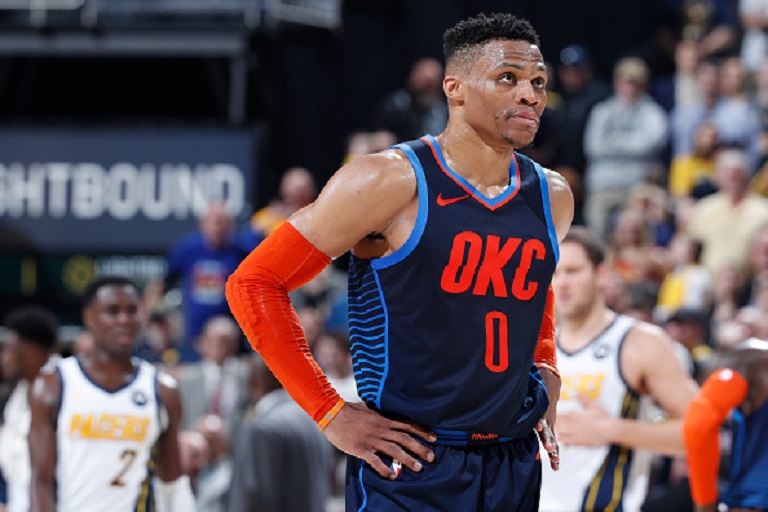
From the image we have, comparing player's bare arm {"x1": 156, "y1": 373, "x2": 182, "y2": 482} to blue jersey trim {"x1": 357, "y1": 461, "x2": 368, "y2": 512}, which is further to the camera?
player's bare arm {"x1": 156, "y1": 373, "x2": 182, "y2": 482}

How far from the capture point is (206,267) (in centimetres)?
1133

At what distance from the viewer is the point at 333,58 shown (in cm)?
1470

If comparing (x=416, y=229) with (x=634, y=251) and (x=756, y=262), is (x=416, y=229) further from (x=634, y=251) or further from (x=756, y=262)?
(x=634, y=251)

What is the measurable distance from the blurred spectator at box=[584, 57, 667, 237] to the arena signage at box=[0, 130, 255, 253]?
3.36 metres

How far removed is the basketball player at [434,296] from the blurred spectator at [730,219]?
6.82 m

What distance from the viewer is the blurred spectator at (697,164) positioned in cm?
1166

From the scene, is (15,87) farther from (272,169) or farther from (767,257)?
(767,257)

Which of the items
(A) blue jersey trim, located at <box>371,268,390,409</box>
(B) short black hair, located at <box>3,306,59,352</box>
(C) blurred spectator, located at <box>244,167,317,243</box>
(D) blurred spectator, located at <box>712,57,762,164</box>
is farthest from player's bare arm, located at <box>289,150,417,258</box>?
(D) blurred spectator, located at <box>712,57,762,164</box>

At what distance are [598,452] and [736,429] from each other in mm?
707

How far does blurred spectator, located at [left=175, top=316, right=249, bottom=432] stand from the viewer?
32.0 feet

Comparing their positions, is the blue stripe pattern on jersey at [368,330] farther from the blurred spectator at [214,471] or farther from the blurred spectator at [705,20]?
the blurred spectator at [705,20]

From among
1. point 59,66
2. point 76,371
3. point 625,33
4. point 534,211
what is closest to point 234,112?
point 59,66

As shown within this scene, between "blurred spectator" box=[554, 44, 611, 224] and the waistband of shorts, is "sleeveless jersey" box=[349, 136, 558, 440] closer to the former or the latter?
the waistband of shorts

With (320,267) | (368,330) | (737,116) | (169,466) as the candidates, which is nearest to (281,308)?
(320,267)
